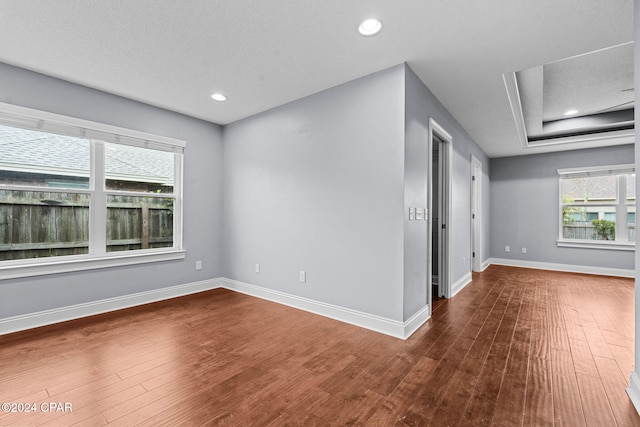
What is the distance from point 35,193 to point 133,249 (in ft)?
3.71

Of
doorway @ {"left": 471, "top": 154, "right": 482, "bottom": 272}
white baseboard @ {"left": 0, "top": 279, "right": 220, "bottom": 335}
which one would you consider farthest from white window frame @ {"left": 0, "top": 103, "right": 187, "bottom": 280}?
doorway @ {"left": 471, "top": 154, "right": 482, "bottom": 272}

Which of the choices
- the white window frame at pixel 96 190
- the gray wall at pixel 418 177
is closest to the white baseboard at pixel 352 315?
the gray wall at pixel 418 177

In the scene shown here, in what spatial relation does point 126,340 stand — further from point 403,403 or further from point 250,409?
point 403,403

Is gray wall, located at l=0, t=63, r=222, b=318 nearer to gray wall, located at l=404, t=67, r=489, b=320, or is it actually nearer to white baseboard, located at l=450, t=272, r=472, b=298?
gray wall, located at l=404, t=67, r=489, b=320

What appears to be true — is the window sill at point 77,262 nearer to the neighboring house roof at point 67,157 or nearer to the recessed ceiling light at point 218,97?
the neighboring house roof at point 67,157

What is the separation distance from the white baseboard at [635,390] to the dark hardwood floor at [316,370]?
3cm

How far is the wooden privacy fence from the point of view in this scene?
2771 mm

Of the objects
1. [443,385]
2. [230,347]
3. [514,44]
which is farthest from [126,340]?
[514,44]

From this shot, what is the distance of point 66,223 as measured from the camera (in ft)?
10.1

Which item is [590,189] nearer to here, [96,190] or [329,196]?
[329,196]

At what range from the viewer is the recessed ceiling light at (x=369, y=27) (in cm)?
207

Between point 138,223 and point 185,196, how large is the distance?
702 mm

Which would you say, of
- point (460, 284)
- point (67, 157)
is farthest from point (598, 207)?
point (67, 157)

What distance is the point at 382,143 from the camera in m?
2.72
